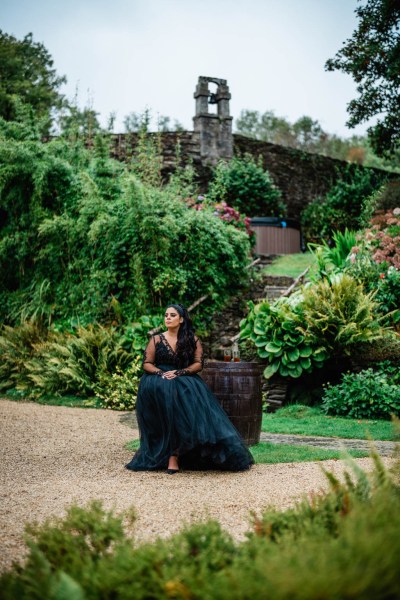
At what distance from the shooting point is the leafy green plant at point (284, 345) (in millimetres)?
8734

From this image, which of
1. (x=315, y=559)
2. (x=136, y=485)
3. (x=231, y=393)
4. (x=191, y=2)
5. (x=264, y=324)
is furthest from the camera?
(x=191, y=2)

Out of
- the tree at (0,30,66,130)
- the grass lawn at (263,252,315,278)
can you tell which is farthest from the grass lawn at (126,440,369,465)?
the tree at (0,30,66,130)

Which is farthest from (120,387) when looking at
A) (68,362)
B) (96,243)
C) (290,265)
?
(290,265)

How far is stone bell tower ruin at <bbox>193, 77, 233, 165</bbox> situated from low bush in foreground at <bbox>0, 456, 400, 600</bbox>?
15.9 metres

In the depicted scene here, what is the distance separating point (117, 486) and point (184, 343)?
152 cm

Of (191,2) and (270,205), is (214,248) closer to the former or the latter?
(270,205)

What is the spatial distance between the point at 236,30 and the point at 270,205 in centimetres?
487

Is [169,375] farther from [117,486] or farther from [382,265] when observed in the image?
[382,265]

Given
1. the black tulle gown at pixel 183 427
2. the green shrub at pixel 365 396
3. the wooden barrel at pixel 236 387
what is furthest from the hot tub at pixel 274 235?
the black tulle gown at pixel 183 427

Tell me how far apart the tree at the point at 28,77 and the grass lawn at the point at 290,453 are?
14884 millimetres

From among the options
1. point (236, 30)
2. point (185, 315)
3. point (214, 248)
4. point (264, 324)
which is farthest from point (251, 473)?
point (236, 30)

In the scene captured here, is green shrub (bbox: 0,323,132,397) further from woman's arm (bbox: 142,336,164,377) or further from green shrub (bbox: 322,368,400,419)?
woman's arm (bbox: 142,336,164,377)

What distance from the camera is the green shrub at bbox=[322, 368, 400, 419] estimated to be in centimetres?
808

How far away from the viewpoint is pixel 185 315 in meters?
5.75
